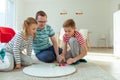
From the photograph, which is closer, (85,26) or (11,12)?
(11,12)

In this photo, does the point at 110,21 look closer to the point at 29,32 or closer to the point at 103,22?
the point at 103,22

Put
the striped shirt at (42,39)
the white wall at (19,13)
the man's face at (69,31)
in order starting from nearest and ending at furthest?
the man's face at (69,31) → the striped shirt at (42,39) → the white wall at (19,13)

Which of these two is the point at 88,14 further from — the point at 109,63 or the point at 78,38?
the point at 78,38

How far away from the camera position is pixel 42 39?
185cm

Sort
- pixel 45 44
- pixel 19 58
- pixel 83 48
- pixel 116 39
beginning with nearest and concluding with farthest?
pixel 19 58, pixel 83 48, pixel 45 44, pixel 116 39

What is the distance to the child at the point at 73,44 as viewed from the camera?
1618 millimetres

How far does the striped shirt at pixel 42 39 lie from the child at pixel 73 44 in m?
0.22

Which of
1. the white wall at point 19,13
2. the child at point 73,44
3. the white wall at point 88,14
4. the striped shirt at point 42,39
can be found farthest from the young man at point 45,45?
the white wall at point 88,14

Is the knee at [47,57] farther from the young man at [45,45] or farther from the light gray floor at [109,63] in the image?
the light gray floor at [109,63]

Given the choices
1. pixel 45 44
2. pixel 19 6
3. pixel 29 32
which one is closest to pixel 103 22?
pixel 19 6

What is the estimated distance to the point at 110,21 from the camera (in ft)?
18.7

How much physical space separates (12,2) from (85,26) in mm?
2464

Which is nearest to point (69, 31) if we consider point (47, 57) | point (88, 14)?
point (47, 57)

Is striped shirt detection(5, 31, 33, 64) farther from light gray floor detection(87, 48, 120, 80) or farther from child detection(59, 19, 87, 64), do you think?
light gray floor detection(87, 48, 120, 80)
